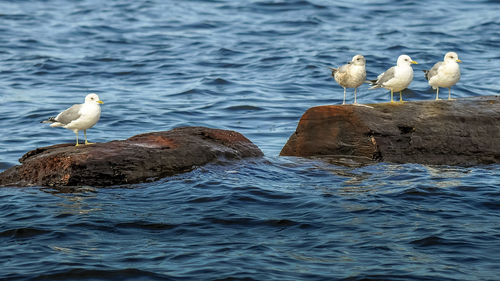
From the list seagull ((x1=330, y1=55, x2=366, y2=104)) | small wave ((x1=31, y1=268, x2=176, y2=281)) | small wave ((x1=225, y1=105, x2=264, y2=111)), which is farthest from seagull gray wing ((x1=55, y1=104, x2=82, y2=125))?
small wave ((x1=225, y1=105, x2=264, y2=111))

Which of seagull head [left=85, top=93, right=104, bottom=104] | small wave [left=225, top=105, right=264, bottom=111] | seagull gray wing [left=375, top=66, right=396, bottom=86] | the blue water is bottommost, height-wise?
small wave [left=225, top=105, right=264, bottom=111]

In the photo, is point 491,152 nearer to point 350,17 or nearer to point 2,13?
point 350,17

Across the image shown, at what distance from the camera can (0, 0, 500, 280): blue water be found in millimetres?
7395

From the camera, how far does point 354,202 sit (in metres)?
8.98

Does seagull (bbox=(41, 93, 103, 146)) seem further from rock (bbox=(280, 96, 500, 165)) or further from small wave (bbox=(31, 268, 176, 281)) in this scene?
small wave (bbox=(31, 268, 176, 281))

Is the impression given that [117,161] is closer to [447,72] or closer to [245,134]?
[447,72]

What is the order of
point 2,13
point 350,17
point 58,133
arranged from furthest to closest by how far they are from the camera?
point 2,13 → point 350,17 → point 58,133

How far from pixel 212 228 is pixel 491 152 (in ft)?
15.2

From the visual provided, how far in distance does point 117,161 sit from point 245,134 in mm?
5999

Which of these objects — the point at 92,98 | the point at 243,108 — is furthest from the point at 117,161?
the point at 243,108

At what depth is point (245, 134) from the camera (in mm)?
15266

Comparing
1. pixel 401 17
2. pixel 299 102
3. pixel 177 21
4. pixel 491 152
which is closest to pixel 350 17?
pixel 401 17

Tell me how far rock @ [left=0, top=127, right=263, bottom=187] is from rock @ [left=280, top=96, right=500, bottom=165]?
5.72ft

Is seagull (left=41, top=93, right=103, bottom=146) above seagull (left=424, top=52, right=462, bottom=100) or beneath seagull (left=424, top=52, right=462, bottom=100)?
beneath
